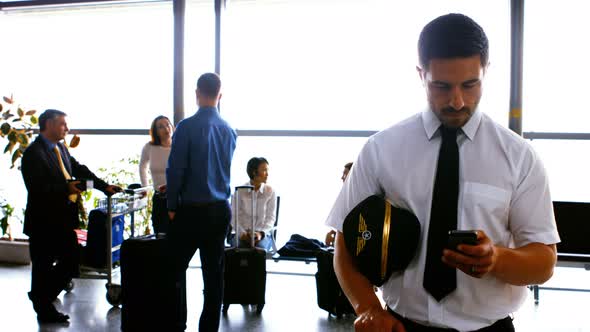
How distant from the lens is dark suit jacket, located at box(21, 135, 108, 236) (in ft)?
12.6

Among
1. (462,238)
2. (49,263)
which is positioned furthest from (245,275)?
(462,238)

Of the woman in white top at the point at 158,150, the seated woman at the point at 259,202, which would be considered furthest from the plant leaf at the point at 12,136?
the seated woman at the point at 259,202

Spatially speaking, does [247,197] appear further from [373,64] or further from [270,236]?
[373,64]

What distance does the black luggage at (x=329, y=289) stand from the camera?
402cm

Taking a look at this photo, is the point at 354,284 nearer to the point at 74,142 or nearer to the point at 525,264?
the point at 525,264

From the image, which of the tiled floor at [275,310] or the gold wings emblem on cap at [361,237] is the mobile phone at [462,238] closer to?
the gold wings emblem on cap at [361,237]

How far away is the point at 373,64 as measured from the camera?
16.5 feet

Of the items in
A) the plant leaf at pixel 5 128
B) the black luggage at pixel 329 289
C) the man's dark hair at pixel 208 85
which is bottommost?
the black luggage at pixel 329 289

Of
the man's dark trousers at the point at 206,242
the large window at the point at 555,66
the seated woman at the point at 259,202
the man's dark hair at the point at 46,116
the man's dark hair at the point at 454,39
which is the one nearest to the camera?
the man's dark hair at the point at 454,39

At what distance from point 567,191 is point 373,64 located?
208 cm

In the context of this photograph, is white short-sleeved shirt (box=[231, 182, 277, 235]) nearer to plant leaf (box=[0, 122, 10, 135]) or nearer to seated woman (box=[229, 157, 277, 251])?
seated woman (box=[229, 157, 277, 251])

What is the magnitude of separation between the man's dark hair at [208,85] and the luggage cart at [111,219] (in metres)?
1.40

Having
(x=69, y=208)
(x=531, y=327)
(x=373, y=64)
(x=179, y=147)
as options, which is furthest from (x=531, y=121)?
(x=69, y=208)

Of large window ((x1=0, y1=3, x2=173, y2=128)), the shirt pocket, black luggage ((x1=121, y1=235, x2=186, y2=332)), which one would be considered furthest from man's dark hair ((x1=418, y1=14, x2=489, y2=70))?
large window ((x1=0, y1=3, x2=173, y2=128))
